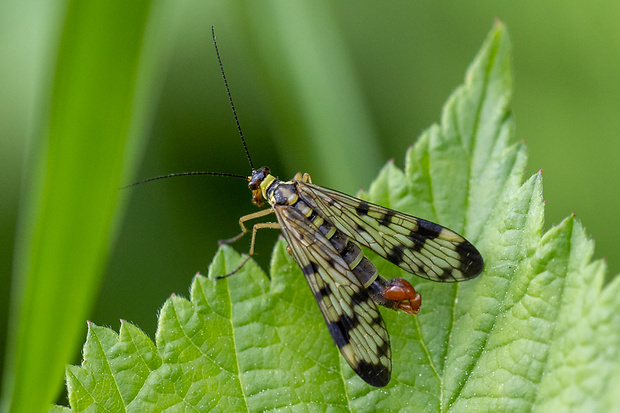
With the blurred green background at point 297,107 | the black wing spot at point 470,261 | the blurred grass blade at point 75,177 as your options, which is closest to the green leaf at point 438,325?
the black wing spot at point 470,261

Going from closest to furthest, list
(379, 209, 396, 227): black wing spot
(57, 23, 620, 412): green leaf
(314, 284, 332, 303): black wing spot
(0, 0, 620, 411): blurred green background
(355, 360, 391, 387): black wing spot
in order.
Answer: (57, 23, 620, 412): green leaf < (355, 360, 391, 387): black wing spot < (314, 284, 332, 303): black wing spot < (379, 209, 396, 227): black wing spot < (0, 0, 620, 411): blurred green background

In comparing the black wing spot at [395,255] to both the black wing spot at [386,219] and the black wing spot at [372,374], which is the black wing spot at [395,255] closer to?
the black wing spot at [386,219]

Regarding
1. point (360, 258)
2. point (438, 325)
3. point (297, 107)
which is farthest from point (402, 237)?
point (297, 107)

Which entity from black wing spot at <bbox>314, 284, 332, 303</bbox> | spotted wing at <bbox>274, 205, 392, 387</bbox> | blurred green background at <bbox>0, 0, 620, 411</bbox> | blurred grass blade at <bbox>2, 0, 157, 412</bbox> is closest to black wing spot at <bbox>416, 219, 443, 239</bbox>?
spotted wing at <bbox>274, 205, 392, 387</bbox>

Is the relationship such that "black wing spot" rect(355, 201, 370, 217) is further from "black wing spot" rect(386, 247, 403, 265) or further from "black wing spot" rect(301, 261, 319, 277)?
"black wing spot" rect(301, 261, 319, 277)

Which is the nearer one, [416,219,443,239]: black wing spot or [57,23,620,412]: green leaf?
[57,23,620,412]: green leaf

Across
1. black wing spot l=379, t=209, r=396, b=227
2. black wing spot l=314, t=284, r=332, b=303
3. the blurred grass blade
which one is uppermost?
the blurred grass blade

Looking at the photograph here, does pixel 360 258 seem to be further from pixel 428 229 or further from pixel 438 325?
pixel 438 325
